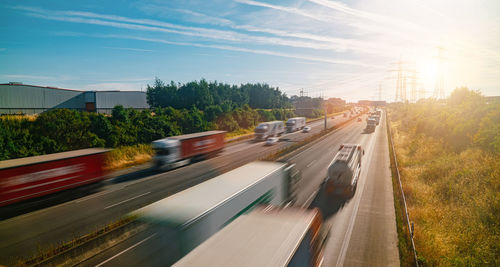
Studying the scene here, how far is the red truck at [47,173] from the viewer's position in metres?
14.3

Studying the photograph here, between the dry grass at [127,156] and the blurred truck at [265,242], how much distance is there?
25.1 meters

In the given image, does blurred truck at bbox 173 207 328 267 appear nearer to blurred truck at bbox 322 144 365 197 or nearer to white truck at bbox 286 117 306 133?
blurred truck at bbox 322 144 365 197

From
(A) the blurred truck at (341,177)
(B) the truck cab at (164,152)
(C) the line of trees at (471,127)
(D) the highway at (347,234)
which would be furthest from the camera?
(B) the truck cab at (164,152)

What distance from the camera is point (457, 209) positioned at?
15148mm

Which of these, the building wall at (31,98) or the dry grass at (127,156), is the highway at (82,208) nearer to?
the dry grass at (127,156)

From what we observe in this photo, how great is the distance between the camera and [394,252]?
452 inches

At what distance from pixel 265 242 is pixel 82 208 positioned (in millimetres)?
16063

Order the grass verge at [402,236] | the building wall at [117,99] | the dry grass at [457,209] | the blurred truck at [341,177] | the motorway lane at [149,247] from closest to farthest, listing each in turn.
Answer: the motorway lane at [149,247]
the grass verge at [402,236]
the dry grass at [457,209]
the blurred truck at [341,177]
the building wall at [117,99]

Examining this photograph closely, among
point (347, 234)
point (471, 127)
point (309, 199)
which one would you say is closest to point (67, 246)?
point (347, 234)

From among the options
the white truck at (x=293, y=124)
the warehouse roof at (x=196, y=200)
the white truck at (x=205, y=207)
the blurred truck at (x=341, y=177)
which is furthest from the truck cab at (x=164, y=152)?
the white truck at (x=293, y=124)

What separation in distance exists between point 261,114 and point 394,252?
70994mm

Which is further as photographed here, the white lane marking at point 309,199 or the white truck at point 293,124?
the white truck at point 293,124

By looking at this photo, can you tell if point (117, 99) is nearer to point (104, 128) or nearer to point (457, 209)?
point (104, 128)

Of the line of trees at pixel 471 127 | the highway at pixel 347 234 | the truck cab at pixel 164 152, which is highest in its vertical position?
the line of trees at pixel 471 127
